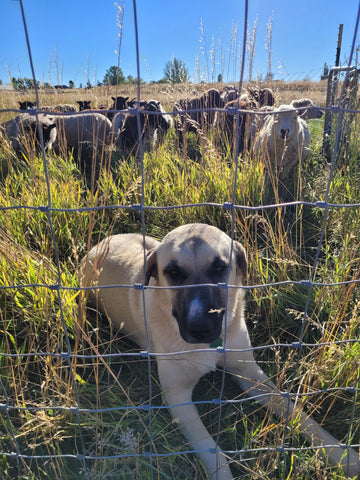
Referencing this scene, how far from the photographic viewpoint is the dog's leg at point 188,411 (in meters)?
1.82

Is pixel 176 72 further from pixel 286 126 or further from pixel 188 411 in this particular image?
pixel 188 411

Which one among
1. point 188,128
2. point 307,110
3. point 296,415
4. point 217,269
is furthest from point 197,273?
point 307,110

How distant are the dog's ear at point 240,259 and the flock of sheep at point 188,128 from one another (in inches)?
65.7

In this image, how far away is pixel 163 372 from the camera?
2135mm

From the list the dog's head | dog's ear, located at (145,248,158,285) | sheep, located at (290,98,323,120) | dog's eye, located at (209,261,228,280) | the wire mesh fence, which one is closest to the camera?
the wire mesh fence

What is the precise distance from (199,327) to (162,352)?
0.49m

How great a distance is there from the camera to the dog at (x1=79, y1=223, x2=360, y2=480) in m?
1.86

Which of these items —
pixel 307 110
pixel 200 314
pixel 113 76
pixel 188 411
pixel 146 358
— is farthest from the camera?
pixel 307 110

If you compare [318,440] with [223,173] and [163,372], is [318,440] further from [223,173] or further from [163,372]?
[223,173]

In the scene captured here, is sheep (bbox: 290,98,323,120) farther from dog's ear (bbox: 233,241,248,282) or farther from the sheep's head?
dog's ear (bbox: 233,241,248,282)

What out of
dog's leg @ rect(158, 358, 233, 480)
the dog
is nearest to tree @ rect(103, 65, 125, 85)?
the dog

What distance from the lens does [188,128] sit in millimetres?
5645

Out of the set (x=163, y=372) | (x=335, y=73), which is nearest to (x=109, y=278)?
(x=163, y=372)

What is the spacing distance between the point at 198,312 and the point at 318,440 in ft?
3.01
